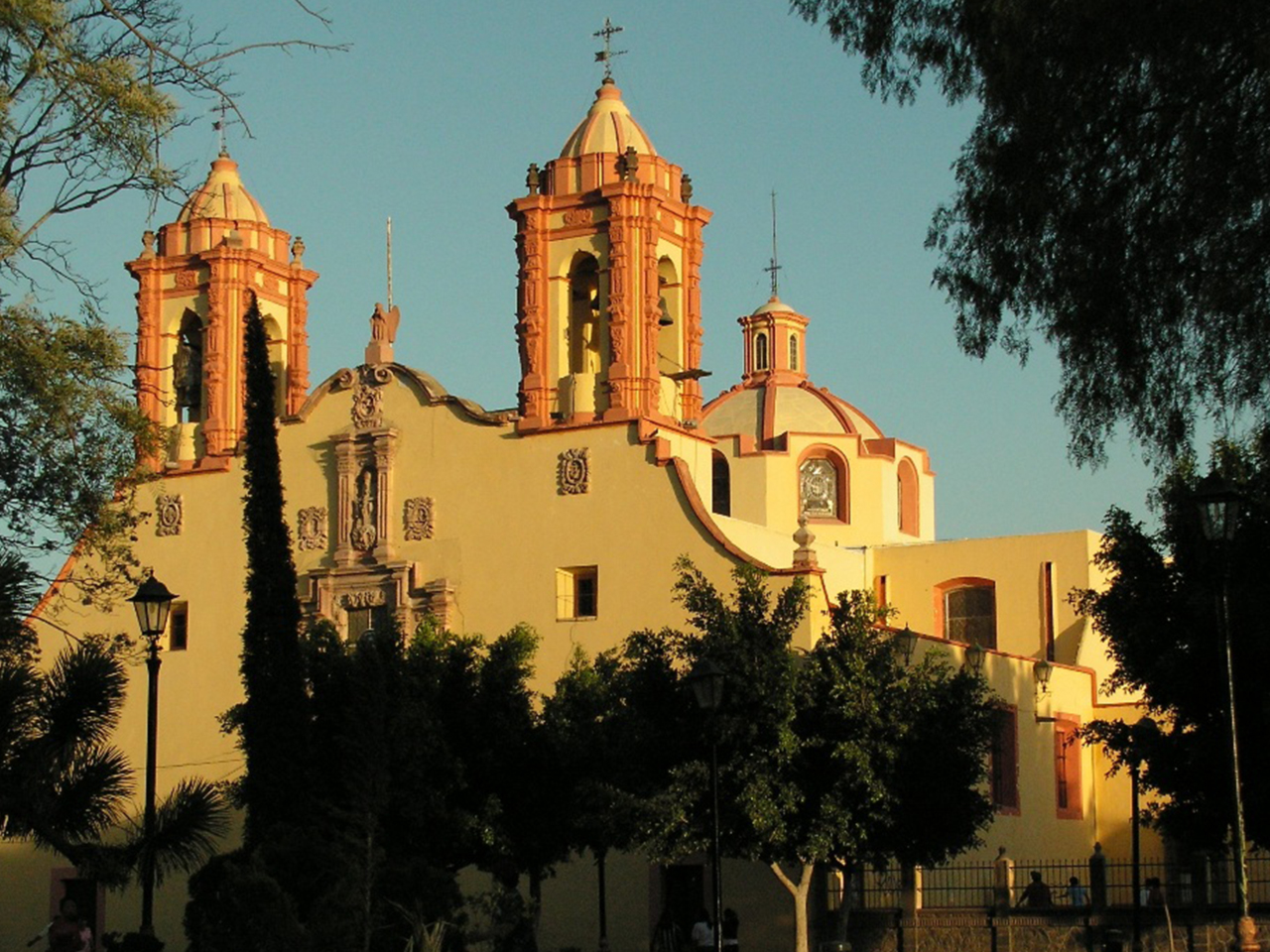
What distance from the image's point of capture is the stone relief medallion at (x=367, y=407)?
3706cm

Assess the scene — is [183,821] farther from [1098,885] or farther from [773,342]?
[773,342]

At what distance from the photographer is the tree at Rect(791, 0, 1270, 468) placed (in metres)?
14.6

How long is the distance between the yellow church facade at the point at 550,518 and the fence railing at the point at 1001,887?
→ 1568 mm

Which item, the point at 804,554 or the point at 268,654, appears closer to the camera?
the point at 268,654

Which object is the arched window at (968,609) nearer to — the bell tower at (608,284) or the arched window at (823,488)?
the arched window at (823,488)

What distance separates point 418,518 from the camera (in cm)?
3644

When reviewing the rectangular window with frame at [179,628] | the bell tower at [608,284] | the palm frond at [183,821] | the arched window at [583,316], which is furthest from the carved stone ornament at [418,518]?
the palm frond at [183,821]

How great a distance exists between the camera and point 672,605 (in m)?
33.8

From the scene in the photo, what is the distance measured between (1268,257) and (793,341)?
36760 mm

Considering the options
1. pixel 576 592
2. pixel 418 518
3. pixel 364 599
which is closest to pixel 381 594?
pixel 364 599

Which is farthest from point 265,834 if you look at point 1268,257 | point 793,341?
point 793,341

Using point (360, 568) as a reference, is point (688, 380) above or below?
above

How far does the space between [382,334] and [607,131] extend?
203 inches

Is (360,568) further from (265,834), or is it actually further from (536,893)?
(265,834)
